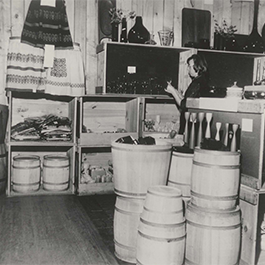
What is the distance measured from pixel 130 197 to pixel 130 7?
3.45 meters

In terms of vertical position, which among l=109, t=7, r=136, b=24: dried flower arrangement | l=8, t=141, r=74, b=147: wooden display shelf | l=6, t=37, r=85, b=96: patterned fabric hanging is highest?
l=109, t=7, r=136, b=24: dried flower arrangement

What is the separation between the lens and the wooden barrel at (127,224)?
2805 mm

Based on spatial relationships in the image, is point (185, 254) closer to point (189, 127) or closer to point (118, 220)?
point (118, 220)

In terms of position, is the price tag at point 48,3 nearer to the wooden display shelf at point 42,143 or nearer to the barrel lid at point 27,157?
the wooden display shelf at point 42,143

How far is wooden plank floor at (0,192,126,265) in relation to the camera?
9.70ft

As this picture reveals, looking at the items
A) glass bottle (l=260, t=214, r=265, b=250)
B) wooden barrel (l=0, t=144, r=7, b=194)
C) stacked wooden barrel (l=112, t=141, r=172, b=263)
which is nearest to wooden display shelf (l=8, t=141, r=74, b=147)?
wooden barrel (l=0, t=144, r=7, b=194)

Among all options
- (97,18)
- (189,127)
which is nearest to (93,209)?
(189,127)

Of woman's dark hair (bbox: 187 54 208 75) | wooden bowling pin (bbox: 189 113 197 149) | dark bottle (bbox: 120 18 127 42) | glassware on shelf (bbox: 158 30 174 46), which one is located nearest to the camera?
wooden bowling pin (bbox: 189 113 197 149)

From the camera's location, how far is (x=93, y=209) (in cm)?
427

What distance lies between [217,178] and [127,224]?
746 mm

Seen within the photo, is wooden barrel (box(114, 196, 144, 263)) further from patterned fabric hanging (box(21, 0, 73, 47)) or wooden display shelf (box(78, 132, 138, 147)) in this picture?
patterned fabric hanging (box(21, 0, 73, 47))

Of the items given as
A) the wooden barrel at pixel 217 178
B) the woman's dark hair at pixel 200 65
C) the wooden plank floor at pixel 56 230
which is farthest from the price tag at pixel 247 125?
the woman's dark hair at pixel 200 65

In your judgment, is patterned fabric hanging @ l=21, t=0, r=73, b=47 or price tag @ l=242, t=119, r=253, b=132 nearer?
price tag @ l=242, t=119, r=253, b=132

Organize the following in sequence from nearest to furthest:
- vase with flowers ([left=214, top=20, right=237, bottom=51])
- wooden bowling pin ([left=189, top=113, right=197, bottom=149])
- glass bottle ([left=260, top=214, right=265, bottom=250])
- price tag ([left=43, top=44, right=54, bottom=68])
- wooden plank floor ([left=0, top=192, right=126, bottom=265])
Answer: glass bottle ([left=260, top=214, right=265, bottom=250]) → wooden plank floor ([left=0, top=192, right=126, bottom=265]) → wooden bowling pin ([left=189, top=113, right=197, bottom=149]) → price tag ([left=43, top=44, right=54, bottom=68]) → vase with flowers ([left=214, top=20, right=237, bottom=51])
